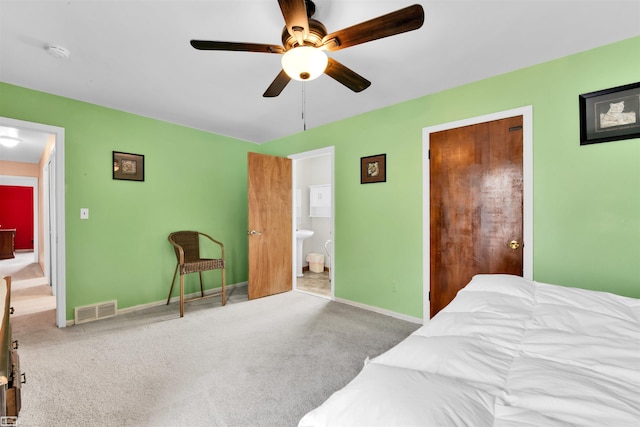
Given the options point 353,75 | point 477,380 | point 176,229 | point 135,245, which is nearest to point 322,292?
point 176,229

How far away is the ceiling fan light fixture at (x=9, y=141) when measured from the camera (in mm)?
4113

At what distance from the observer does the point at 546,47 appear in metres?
2.11

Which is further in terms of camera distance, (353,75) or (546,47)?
(546,47)

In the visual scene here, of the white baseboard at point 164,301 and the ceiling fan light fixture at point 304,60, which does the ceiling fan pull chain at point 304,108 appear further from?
the white baseboard at point 164,301

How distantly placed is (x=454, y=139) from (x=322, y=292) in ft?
9.02

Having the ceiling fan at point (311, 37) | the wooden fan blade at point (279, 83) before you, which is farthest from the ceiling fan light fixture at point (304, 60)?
the wooden fan blade at point (279, 83)

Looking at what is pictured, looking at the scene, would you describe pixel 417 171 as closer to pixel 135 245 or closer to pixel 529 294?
pixel 529 294

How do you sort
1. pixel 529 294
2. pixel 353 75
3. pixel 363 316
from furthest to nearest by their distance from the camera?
pixel 363 316, pixel 353 75, pixel 529 294

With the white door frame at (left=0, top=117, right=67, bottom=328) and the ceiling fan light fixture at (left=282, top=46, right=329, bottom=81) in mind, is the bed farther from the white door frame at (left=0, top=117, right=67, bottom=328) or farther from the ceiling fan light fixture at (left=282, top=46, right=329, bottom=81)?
A: the white door frame at (left=0, top=117, right=67, bottom=328)

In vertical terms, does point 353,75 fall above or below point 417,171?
above

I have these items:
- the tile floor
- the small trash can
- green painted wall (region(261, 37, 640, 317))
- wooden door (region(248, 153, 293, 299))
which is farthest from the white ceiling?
the small trash can

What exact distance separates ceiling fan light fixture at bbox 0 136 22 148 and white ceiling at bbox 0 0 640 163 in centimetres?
232

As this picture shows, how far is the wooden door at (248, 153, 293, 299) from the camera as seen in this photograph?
3.88m

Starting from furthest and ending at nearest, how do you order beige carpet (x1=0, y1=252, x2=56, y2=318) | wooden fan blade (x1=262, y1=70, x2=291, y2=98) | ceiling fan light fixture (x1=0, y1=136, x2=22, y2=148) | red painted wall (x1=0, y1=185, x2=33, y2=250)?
1. red painted wall (x1=0, y1=185, x2=33, y2=250)
2. ceiling fan light fixture (x1=0, y1=136, x2=22, y2=148)
3. beige carpet (x1=0, y1=252, x2=56, y2=318)
4. wooden fan blade (x1=262, y1=70, x2=291, y2=98)
